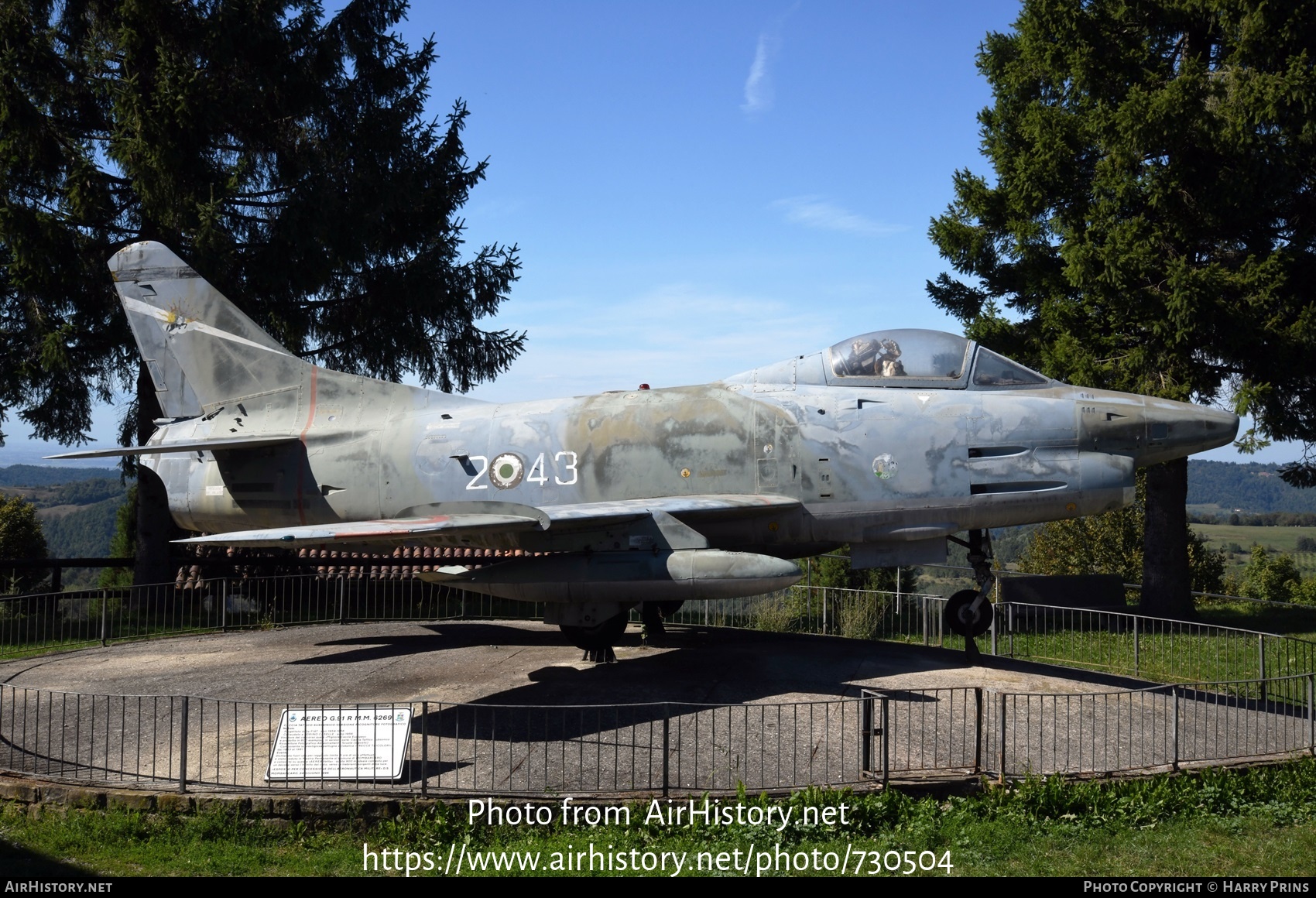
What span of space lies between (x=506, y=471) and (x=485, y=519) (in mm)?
2243

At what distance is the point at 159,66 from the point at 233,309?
29.4 ft

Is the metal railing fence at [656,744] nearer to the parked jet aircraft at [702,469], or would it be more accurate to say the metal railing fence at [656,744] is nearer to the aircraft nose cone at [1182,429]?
the parked jet aircraft at [702,469]

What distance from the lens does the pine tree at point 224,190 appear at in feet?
70.3

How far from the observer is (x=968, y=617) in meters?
13.3

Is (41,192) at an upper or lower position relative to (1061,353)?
upper

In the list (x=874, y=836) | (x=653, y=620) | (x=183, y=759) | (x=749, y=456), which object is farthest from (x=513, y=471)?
(x=874, y=836)

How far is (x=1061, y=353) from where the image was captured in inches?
838

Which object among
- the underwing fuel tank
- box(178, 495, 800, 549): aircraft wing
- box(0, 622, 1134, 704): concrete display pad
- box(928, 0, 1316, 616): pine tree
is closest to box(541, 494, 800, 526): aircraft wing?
box(178, 495, 800, 549): aircraft wing

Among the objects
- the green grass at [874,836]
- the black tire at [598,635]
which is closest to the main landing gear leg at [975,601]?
the green grass at [874,836]

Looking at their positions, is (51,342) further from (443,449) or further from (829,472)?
(829,472)

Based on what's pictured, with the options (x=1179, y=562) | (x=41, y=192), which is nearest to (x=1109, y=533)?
(x=1179, y=562)

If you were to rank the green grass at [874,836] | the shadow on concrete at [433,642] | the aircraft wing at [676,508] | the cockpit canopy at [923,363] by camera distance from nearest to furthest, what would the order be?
the green grass at [874,836] → the aircraft wing at [676,508] → the cockpit canopy at [923,363] → the shadow on concrete at [433,642]

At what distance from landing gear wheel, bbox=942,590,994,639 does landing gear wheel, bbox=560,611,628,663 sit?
15.3ft

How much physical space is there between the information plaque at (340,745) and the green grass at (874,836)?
527 millimetres
